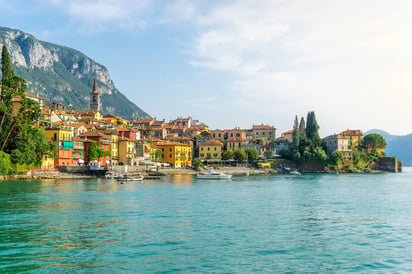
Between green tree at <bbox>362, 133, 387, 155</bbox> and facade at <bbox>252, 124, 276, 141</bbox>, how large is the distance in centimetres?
2714

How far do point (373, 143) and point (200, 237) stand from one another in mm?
113872

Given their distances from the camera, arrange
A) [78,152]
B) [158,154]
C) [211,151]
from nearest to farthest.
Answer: [78,152], [158,154], [211,151]

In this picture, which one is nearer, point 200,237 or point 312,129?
point 200,237

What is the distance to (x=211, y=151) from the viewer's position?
10925 centimetres

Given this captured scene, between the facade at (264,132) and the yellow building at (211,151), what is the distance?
89.7 ft

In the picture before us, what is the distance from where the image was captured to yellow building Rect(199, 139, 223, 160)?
4281 inches

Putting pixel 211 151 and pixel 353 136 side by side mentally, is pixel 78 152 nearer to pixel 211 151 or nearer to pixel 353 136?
pixel 211 151

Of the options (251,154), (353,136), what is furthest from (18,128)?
(353,136)

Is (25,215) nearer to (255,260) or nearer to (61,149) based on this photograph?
(255,260)

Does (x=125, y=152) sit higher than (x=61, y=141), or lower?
lower

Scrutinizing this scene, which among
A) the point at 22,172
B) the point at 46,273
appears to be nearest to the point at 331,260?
the point at 46,273

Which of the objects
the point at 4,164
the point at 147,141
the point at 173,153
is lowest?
the point at 4,164

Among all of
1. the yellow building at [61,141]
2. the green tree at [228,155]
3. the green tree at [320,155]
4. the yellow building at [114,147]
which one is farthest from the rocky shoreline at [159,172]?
the yellow building at [114,147]

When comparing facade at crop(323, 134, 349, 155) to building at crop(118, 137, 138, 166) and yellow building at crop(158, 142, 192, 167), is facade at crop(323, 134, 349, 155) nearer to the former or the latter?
yellow building at crop(158, 142, 192, 167)
